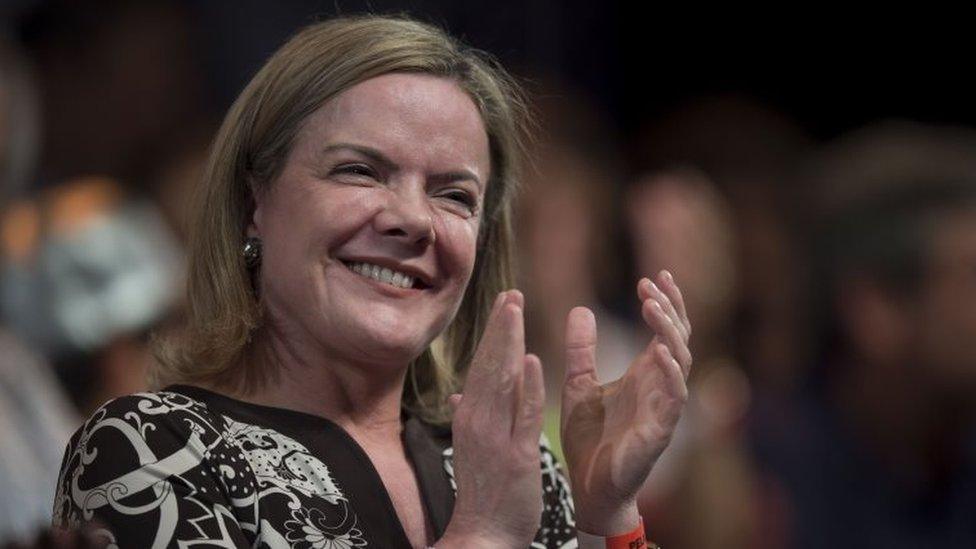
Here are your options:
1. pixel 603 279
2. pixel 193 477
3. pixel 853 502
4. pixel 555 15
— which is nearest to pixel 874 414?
pixel 853 502

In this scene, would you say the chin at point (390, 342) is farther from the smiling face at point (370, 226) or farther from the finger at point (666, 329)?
the finger at point (666, 329)

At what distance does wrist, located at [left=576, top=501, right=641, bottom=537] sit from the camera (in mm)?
1797

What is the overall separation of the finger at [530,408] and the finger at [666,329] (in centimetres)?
20

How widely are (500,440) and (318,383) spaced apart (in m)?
0.26

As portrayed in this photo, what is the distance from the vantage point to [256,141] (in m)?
1.85

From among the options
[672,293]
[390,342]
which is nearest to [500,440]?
[390,342]

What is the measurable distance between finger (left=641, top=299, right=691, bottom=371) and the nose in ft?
0.83

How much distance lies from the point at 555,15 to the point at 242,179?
192 cm

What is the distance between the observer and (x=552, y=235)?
342 centimetres

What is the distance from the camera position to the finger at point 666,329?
1.80 m

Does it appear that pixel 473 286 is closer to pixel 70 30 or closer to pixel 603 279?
pixel 70 30

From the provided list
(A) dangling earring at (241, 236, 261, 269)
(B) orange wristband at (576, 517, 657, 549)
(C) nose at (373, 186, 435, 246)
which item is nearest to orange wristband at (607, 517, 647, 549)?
(B) orange wristband at (576, 517, 657, 549)

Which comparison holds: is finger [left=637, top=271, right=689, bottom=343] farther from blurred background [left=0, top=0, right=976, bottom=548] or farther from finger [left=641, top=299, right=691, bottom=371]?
blurred background [left=0, top=0, right=976, bottom=548]

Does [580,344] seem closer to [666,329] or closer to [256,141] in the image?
[666,329]
